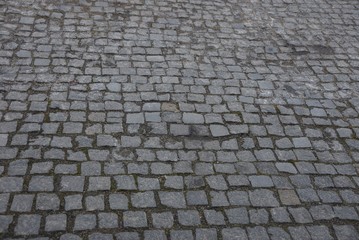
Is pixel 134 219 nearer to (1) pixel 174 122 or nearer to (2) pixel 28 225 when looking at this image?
(2) pixel 28 225

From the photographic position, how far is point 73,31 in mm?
6621

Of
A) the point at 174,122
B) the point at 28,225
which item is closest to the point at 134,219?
the point at 28,225

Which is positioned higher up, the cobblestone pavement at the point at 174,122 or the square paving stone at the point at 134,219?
the cobblestone pavement at the point at 174,122

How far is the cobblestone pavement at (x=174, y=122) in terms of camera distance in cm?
409

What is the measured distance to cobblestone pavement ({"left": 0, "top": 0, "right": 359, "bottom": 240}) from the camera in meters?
4.09

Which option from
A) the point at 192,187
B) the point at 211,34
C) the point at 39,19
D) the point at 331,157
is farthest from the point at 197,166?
the point at 39,19

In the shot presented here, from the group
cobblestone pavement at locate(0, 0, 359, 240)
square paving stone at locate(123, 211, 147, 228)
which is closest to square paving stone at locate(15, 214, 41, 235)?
cobblestone pavement at locate(0, 0, 359, 240)

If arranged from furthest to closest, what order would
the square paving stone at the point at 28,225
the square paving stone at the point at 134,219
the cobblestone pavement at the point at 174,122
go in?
the cobblestone pavement at the point at 174,122
the square paving stone at the point at 134,219
the square paving stone at the point at 28,225

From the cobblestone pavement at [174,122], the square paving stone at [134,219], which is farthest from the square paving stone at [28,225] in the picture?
the square paving stone at [134,219]

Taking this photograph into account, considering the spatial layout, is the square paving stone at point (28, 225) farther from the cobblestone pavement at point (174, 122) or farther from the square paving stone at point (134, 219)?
the square paving stone at point (134, 219)

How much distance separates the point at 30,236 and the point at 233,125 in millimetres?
2836

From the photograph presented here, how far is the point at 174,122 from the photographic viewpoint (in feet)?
17.1

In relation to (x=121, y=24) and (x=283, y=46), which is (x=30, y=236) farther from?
(x=283, y=46)

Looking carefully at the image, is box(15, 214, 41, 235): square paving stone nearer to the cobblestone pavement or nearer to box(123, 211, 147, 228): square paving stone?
the cobblestone pavement
